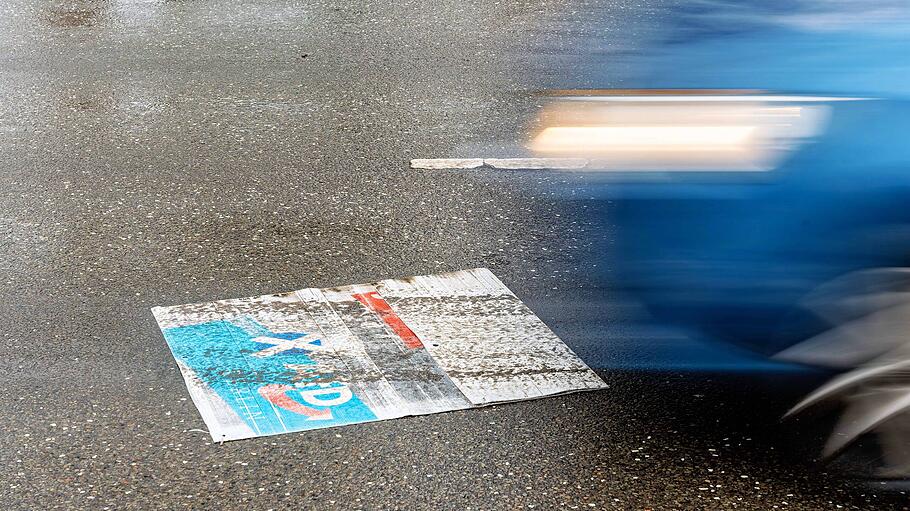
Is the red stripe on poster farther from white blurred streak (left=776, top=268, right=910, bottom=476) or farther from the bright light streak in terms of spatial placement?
white blurred streak (left=776, top=268, right=910, bottom=476)

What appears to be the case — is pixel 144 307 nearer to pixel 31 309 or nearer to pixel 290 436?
pixel 31 309

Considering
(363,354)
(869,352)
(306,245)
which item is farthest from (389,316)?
(869,352)

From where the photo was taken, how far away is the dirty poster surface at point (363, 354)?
3.76 meters

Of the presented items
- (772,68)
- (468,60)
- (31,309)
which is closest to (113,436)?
(31,309)

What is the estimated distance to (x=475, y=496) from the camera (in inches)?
130

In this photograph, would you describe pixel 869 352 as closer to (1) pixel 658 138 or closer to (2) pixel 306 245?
(1) pixel 658 138

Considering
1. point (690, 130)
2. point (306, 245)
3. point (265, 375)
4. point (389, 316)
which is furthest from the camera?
point (306, 245)

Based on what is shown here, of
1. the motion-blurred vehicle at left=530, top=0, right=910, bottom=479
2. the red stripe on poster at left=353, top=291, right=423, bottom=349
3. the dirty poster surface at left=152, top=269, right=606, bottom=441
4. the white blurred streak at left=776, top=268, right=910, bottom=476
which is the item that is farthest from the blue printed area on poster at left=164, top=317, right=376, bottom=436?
the white blurred streak at left=776, top=268, right=910, bottom=476

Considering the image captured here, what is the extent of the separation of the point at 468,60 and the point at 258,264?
3.16m

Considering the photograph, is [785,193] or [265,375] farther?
[265,375]

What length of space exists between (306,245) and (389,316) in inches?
31.9

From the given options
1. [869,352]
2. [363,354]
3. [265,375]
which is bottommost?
[265,375]

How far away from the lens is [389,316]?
4.38m

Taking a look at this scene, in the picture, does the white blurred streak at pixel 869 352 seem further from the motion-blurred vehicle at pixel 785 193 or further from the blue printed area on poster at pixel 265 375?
the blue printed area on poster at pixel 265 375
